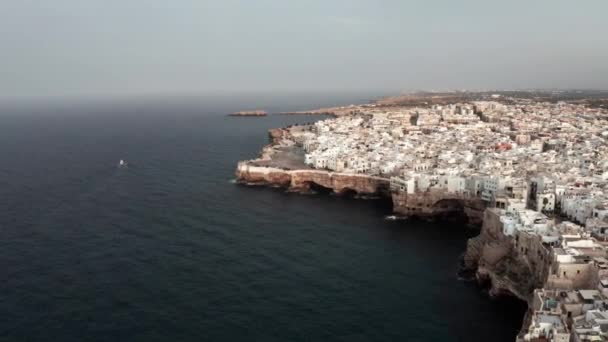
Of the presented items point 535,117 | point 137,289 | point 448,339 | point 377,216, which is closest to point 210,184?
point 377,216

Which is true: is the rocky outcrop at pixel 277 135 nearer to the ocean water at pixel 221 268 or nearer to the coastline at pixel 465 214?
the coastline at pixel 465 214

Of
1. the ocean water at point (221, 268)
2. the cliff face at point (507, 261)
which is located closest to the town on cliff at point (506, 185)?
the cliff face at point (507, 261)

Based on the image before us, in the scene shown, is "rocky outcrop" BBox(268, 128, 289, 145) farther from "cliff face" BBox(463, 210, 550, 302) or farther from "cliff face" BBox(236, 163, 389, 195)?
"cliff face" BBox(463, 210, 550, 302)

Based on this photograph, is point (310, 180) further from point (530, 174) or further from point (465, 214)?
point (530, 174)

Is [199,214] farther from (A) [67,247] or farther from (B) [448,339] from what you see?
(B) [448,339]

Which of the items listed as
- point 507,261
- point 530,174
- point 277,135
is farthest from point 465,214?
point 277,135
